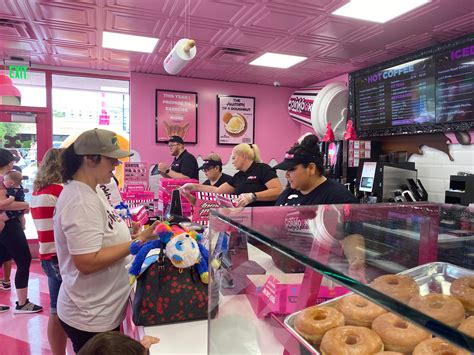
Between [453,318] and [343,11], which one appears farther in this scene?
[343,11]

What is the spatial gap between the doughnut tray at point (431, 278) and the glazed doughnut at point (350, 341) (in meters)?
0.03

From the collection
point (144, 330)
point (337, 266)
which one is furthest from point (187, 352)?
point (337, 266)

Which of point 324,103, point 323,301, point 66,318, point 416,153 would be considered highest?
point 324,103

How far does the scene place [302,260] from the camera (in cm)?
76

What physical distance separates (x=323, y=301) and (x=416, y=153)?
12.6 ft

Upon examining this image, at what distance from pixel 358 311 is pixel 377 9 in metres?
2.98

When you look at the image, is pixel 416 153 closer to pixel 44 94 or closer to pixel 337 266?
pixel 337 266

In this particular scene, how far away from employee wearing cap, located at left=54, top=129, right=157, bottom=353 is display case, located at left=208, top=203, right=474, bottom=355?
19.8 inches

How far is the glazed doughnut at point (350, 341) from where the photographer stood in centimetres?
84

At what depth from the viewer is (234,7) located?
126 inches

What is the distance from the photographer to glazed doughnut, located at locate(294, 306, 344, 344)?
92 centimetres

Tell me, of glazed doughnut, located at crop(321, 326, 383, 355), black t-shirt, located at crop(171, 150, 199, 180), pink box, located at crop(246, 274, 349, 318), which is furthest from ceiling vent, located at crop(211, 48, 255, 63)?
glazed doughnut, located at crop(321, 326, 383, 355)

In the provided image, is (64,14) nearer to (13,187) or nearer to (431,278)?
(13,187)

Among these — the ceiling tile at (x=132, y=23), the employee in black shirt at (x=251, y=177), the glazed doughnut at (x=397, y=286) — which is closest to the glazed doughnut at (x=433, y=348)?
the glazed doughnut at (x=397, y=286)
